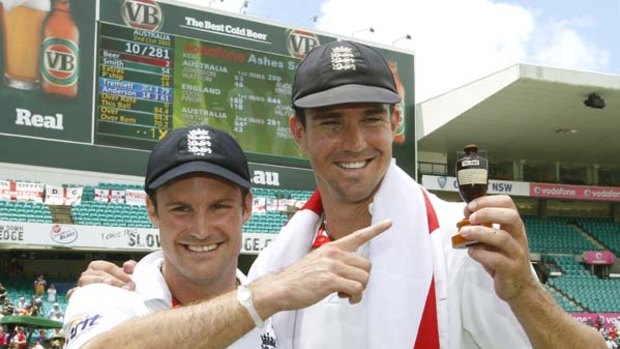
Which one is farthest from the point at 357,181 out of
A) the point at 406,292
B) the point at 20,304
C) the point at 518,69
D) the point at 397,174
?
the point at 518,69

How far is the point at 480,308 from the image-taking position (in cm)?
206

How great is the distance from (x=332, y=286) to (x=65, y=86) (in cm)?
1531

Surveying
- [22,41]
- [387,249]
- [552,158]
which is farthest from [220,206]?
[552,158]

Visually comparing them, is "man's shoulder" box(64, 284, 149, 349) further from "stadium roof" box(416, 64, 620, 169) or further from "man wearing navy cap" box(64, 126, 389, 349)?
"stadium roof" box(416, 64, 620, 169)

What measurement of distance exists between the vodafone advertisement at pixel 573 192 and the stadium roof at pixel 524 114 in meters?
1.46

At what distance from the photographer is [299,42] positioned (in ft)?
62.7

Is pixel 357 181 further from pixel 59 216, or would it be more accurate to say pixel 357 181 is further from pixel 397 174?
pixel 59 216

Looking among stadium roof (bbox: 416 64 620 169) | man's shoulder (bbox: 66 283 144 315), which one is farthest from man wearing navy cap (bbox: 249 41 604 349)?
stadium roof (bbox: 416 64 620 169)

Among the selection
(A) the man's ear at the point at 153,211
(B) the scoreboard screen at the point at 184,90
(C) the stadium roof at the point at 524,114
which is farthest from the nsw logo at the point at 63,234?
(A) the man's ear at the point at 153,211

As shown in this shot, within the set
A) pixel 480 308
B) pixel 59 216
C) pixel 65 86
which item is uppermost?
pixel 65 86

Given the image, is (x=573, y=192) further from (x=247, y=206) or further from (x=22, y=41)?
(x=247, y=206)

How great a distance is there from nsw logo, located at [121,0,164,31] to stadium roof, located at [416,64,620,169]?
348 inches

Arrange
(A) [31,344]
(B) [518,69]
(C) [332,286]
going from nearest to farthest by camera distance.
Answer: (C) [332,286], (A) [31,344], (B) [518,69]

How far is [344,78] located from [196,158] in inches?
21.5
